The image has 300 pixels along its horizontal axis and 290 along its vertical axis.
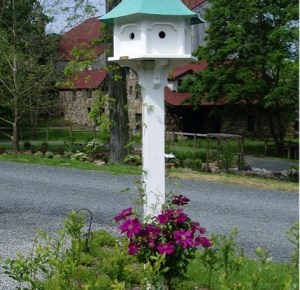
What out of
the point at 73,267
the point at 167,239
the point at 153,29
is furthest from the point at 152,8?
the point at 73,267

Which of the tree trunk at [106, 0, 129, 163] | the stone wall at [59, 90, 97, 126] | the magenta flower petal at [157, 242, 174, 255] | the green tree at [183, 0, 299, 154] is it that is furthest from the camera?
Answer: the stone wall at [59, 90, 97, 126]

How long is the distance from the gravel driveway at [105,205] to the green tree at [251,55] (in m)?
13.4

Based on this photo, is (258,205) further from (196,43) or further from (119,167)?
(196,43)

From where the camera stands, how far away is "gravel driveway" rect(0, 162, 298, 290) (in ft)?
20.7

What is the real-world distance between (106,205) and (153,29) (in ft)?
16.1

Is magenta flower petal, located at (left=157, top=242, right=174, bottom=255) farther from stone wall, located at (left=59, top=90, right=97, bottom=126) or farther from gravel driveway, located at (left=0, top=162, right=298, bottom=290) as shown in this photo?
stone wall, located at (left=59, top=90, right=97, bottom=126)

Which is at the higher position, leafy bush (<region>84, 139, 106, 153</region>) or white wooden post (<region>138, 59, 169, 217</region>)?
white wooden post (<region>138, 59, 169, 217</region>)

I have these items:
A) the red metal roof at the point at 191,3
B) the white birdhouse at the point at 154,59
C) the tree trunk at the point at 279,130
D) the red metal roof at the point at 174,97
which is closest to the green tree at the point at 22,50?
the red metal roof at the point at 191,3

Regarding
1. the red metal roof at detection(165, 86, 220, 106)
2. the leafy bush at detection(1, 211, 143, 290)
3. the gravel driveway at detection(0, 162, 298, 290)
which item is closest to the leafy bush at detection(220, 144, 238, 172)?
the gravel driveway at detection(0, 162, 298, 290)

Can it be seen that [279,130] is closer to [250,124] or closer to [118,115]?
[250,124]

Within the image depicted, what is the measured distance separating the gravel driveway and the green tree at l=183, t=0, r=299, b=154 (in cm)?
1343

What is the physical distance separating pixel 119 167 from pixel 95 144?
18.3 ft

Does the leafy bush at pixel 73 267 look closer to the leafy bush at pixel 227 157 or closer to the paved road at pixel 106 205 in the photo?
the paved road at pixel 106 205

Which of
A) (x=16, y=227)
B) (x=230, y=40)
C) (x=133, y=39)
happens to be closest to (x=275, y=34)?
(x=230, y=40)
